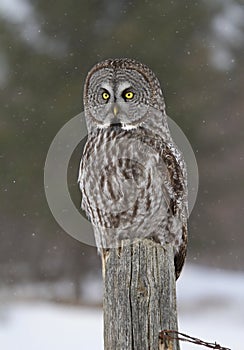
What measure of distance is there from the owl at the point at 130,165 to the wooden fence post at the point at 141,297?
852 mm

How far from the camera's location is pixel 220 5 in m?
8.81

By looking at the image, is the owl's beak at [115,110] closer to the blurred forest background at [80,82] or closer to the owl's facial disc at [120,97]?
the owl's facial disc at [120,97]

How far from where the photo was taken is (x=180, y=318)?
805cm

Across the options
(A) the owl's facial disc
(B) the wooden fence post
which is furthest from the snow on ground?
(B) the wooden fence post

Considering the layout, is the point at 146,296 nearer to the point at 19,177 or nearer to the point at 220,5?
the point at 19,177

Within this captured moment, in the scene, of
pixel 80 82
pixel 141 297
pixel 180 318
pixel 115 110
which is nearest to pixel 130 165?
pixel 115 110

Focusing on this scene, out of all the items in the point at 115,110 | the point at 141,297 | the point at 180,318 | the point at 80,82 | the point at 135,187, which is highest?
the point at 80,82

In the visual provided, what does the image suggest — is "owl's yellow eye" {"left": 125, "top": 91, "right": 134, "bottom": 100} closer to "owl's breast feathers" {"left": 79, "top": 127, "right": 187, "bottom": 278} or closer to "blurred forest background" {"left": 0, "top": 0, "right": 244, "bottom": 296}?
"owl's breast feathers" {"left": 79, "top": 127, "right": 187, "bottom": 278}

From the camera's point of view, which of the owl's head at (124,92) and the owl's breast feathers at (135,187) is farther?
the owl's head at (124,92)

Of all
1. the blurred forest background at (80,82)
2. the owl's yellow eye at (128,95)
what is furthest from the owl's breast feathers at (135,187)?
the blurred forest background at (80,82)

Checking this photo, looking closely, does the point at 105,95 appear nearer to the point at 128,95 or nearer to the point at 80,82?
the point at 128,95

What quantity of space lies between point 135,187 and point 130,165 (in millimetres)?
78

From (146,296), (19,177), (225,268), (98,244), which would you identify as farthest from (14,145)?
(146,296)

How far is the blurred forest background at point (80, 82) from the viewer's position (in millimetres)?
8156
